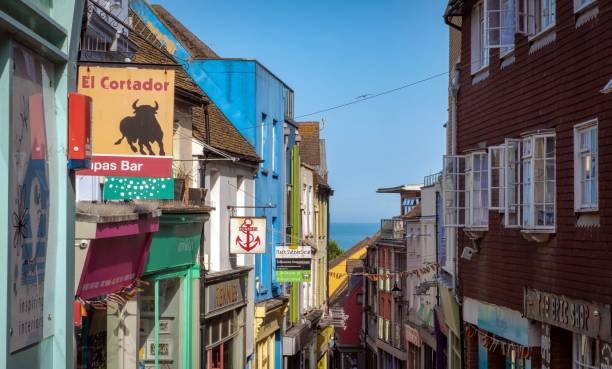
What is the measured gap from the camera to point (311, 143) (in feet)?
178

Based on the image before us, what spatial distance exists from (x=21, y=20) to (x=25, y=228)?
135 cm

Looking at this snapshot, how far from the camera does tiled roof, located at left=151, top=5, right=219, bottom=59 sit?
2971 cm

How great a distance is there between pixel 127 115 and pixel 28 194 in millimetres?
6275

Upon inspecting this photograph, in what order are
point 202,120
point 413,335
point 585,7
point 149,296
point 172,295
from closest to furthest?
point 585,7
point 149,296
point 172,295
point 202,120
point 413,335

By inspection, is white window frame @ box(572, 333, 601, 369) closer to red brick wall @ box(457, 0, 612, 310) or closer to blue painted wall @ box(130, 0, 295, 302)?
red brick wall @ box(457, 0, 612, 310)

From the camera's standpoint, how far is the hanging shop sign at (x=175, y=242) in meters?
17.6

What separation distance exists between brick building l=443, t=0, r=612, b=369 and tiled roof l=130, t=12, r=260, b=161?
5.64 meters

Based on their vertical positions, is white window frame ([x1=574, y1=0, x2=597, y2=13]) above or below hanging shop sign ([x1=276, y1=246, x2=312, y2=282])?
above

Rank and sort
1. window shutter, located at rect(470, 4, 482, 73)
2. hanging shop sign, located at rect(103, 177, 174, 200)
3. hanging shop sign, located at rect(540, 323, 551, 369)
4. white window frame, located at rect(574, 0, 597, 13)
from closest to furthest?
white window frame, located at rect(574, 0, 597, 13) < hanging shop sign, located at rect(103, 177, 174, 200) < hanging shop sign, located at rect(540, 323, 551, 369) < window shutter, located at rect(470, 4, 482, 73)

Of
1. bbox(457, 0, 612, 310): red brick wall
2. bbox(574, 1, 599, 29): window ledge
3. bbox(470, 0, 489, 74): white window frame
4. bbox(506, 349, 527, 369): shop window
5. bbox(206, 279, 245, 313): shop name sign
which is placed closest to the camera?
bbox(457, 0, 612, 310): red brick wall

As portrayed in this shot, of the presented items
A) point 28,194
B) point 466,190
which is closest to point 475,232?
point 466,190

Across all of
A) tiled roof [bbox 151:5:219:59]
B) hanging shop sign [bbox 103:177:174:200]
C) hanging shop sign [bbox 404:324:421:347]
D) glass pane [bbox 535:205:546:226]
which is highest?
tiled roof [bbox 151:5:219:59]

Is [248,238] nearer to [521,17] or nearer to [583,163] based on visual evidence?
[521,17]

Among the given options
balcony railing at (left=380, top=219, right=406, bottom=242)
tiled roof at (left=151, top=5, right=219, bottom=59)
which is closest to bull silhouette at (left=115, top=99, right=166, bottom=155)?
tiled roof at (left=151, top=5, right=219, bottom=59)
